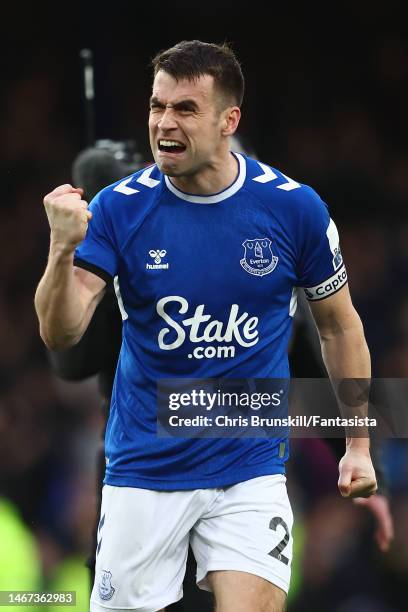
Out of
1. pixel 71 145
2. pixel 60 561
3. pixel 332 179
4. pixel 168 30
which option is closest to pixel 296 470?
pixel 60 561

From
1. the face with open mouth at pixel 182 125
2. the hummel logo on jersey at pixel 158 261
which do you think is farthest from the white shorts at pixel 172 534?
the face with open mouth at pixel 182 125

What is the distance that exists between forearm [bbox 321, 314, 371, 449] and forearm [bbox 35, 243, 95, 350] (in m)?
0.83

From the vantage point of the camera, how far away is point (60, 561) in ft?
18.6

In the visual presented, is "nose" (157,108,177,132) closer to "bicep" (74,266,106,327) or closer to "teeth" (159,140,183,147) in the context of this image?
"teeth" (159,140,183,147)

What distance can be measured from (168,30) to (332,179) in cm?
130

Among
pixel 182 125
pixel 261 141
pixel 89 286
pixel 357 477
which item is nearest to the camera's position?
pixel 89 286

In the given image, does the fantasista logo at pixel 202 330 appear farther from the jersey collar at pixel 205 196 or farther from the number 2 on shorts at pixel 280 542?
the number 2 on shorts at pixel 280 542

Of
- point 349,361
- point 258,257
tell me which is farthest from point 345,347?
point 258,257

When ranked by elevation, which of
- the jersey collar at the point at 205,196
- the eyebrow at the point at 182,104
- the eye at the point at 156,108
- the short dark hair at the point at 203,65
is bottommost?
the jersey collar at the point at 205,196

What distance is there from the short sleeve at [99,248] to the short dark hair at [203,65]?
0.44m

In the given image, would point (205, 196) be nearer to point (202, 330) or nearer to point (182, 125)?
point (182, 125)

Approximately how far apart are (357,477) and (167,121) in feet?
3.84

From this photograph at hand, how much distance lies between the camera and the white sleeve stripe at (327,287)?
3.33m

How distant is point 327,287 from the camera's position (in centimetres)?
334
